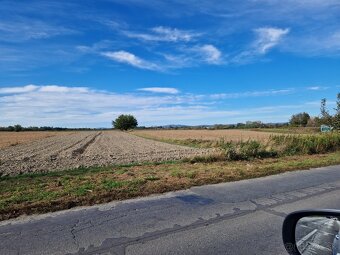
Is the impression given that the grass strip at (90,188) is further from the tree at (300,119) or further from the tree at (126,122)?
the tree at (126,122)

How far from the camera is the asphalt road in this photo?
505cm

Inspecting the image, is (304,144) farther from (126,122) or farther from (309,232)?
(126,122)

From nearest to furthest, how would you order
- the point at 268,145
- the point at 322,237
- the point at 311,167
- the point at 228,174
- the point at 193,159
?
the point at 322,237, the point at 228,174, the point at 311,167, the point at 193,159, the point at 268,145

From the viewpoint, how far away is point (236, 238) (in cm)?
537

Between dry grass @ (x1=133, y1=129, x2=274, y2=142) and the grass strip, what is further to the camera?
dry grass @ (x1=133, y1=129, x2=274, y2=142)

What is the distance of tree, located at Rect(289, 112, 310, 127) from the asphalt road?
111 m

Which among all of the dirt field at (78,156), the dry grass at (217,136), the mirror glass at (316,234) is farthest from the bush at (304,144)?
the mirror glass at (316,234)

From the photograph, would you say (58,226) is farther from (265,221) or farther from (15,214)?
(265,221)

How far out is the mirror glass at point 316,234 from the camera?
2.05 meters

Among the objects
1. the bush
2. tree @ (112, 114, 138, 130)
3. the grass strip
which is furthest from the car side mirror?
tree @ (112, 114, 138, 130)

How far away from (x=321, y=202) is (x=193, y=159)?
937 centimetres

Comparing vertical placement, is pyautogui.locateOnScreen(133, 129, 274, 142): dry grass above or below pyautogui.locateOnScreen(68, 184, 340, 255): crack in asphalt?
above

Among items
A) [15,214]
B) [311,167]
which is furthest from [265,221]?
[311,167]

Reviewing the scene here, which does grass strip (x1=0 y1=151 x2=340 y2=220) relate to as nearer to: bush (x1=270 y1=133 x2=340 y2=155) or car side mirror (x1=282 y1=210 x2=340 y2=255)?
car side mirror (x1=282 y1=210 x2=340 y2=255)
